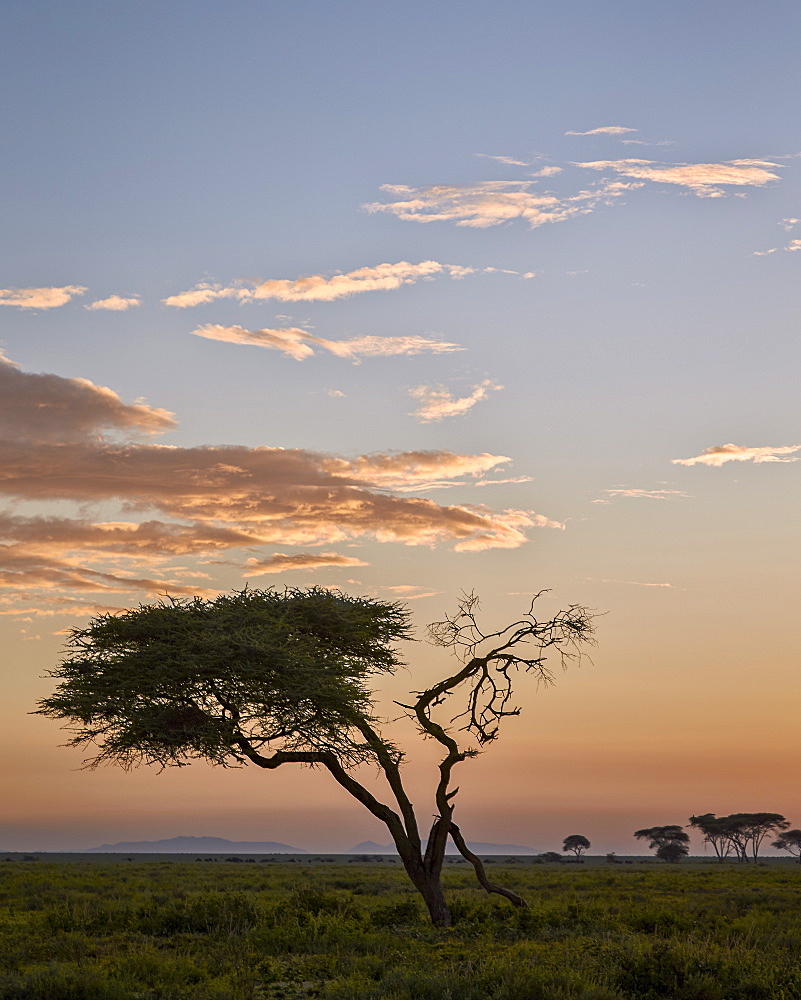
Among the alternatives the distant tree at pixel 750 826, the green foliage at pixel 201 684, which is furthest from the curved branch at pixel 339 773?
the distant tree at pixel 750 826

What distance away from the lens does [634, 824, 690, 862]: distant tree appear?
138 metres

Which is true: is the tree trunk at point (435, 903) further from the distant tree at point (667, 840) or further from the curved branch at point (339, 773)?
the distant tree at point (667, 840)

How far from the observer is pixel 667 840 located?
141875 millimetres

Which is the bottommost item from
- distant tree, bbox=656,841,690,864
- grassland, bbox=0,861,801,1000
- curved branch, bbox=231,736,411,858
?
distant tree, bbox=656,841,690,864

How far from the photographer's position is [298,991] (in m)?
16.3

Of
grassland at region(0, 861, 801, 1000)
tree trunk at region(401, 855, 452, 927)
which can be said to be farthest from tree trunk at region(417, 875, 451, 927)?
grassland at region(0, 861, 801, 1000)

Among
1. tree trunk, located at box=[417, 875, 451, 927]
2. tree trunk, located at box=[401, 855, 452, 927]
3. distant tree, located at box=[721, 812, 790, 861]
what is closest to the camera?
tree trunk, located at box=[417, 875, 451, 927]

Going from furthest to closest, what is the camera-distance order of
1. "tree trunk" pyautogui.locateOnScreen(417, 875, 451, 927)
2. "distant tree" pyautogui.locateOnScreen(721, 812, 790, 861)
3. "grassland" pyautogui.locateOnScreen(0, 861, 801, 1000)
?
"distant tree" pyautogui.locateOnScreen(721, 812, 790, 861) → "tree trunk" pyautogui.locateOnScreen(417, 875, 451, 927) → "grassland" pyautogui.locateOnScreen(0, 861, 801, 1000)

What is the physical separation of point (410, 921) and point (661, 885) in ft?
111

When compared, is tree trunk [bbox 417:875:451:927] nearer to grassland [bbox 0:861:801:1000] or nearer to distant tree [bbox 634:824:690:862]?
grassland [bbox 0:861:801:1000]

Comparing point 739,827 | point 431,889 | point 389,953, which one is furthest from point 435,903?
point 739,827

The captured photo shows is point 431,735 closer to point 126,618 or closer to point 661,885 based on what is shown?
point 126,618

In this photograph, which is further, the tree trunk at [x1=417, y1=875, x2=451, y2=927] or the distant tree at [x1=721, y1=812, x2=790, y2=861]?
the distant tree at [x1=721, y1=812, x2=790, y2=861]

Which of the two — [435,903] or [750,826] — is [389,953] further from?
[750,826]
